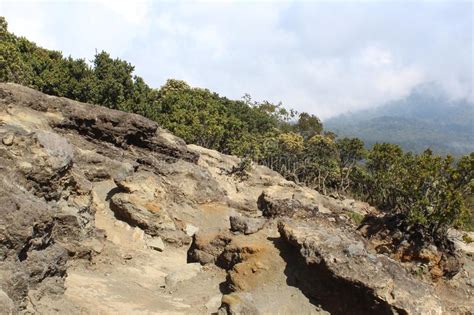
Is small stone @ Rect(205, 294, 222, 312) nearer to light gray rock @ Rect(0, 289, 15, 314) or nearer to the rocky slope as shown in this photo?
the rocky slope

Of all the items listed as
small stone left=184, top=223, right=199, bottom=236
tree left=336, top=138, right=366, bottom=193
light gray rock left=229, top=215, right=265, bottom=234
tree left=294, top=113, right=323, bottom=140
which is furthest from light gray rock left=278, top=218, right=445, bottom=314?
tree left=294, top=113, right=323, bottom=140

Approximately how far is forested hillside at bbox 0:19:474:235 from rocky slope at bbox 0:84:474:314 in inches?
172

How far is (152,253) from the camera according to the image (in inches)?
848

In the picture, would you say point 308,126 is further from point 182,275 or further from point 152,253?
point 182,275

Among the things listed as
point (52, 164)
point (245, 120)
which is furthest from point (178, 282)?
point (245, 120)

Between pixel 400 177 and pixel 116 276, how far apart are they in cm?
1909

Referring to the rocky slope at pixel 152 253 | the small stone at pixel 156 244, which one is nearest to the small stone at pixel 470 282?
the rocky slope at pixel 152 253

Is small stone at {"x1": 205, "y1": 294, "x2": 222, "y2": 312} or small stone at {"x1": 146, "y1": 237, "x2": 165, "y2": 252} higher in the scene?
small stone at {"x1": 146, "y1": 237, "x2": 165, "y2": 252}

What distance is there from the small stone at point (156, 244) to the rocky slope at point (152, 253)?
6 centimetres

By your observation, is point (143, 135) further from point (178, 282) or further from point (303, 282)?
point (303, 282)

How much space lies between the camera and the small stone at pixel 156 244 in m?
22.2

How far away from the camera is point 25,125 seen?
85.0ft

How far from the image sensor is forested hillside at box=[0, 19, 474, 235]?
81.6 ft

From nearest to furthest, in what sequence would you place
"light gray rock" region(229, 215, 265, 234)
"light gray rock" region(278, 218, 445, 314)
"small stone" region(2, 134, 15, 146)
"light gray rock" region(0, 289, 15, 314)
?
1. "light gray rock" region(0, 289, 15, 314)
2. "light gray rock" region(278, 218, 445, 314)
3. "small stone" region(2, 134, 15, 146)
4. "light gray rock" region(229, 215, 265, 234)
